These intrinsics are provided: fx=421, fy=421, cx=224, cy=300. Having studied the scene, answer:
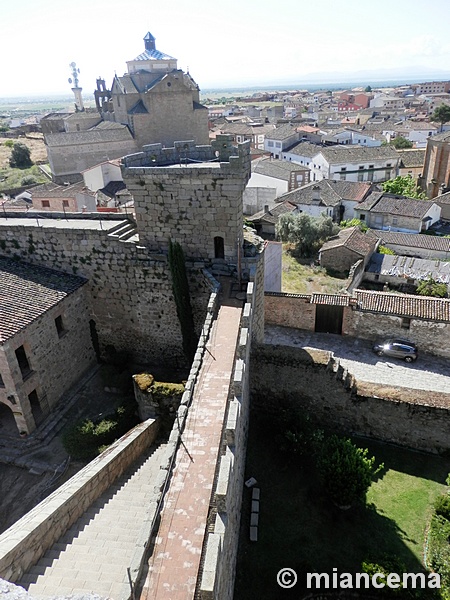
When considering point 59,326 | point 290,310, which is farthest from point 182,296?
point 290,310

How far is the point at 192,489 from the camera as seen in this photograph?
9.09 m

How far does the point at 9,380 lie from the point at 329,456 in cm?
1105

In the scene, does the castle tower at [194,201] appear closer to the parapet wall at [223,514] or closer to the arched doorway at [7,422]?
the parapet wall at [223,514]

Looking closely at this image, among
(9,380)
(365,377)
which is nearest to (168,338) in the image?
(9,380)

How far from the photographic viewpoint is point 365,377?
22234 millimetres

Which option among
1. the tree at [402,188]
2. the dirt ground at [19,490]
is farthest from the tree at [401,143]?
the dirt ground at [19,490]

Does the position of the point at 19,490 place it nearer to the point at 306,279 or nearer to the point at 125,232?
the point at 125,232

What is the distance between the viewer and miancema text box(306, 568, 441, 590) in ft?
36.9

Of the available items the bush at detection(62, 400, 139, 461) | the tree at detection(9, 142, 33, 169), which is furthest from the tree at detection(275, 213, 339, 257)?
the tree at detection(9, 142, 33, 169)

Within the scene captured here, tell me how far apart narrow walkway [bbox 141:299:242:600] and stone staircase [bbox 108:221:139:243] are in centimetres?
628

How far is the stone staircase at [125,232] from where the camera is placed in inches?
659

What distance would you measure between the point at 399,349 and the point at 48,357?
17865 mm

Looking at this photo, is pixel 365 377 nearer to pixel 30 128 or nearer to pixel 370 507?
pixel 370 507

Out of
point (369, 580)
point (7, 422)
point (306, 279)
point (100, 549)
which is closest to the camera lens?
point (100, 549)
